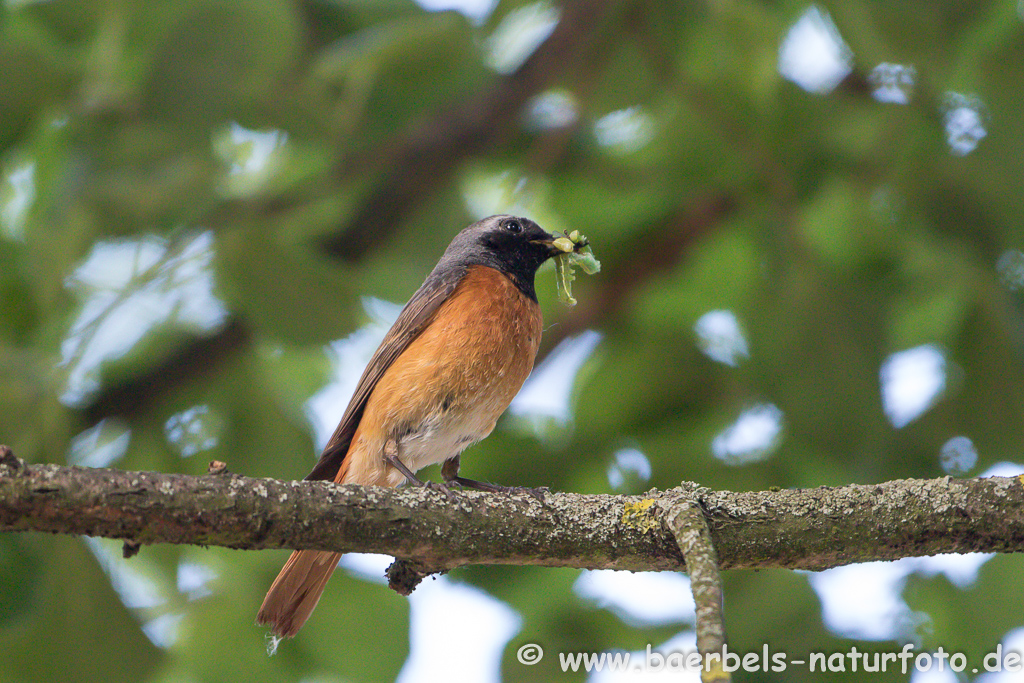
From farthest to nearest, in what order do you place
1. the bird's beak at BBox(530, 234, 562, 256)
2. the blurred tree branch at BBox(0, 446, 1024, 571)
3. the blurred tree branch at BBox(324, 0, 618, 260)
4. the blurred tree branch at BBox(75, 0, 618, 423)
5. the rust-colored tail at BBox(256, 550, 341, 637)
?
the blurred tree branch at BBox(324, 0, 618, 260) → the blurred tree branch at BBox(75, 0, 618, 423) → the bird's beak at BBox(530, 234, 562, 256) → the rust-colored tail at BBox(256, 550, 341, 637) → the blurred tree branch at BBox(0, 446, 1024, 571)

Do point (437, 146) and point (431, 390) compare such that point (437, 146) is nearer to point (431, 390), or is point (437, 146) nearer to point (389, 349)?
point (389, 349)

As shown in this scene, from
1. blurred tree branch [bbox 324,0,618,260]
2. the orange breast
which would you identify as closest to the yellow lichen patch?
the orange breast

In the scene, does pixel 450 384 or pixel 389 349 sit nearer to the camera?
pixel 450 384

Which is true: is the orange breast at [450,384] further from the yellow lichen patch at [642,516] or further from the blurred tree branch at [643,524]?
the yellow lichen patch at [642,516]

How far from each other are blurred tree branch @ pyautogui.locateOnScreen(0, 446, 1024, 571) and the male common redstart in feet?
3.75

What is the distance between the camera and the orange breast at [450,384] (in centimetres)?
418

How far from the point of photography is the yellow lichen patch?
2855 millimetres

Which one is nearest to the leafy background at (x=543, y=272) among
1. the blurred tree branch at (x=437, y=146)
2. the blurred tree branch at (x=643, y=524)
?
the blurred tree branch at (x=437, y=146)

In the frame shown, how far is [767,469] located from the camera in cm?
511

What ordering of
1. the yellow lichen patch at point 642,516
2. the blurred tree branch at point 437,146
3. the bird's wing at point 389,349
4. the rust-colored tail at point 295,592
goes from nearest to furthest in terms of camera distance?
the yellow lichen patch at point 642,516 < the rust-colored tail at point 295,592 < the bird's wing at point 389,349 < the blurred tree branch at point 437,146

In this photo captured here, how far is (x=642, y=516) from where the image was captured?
2875 mm

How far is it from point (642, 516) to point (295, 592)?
2.07 metres

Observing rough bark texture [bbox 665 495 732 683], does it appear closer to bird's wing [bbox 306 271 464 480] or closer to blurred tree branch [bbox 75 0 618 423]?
bird's wing [bbox 306 271 464 480]

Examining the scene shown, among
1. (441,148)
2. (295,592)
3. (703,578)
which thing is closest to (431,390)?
(295,592)
